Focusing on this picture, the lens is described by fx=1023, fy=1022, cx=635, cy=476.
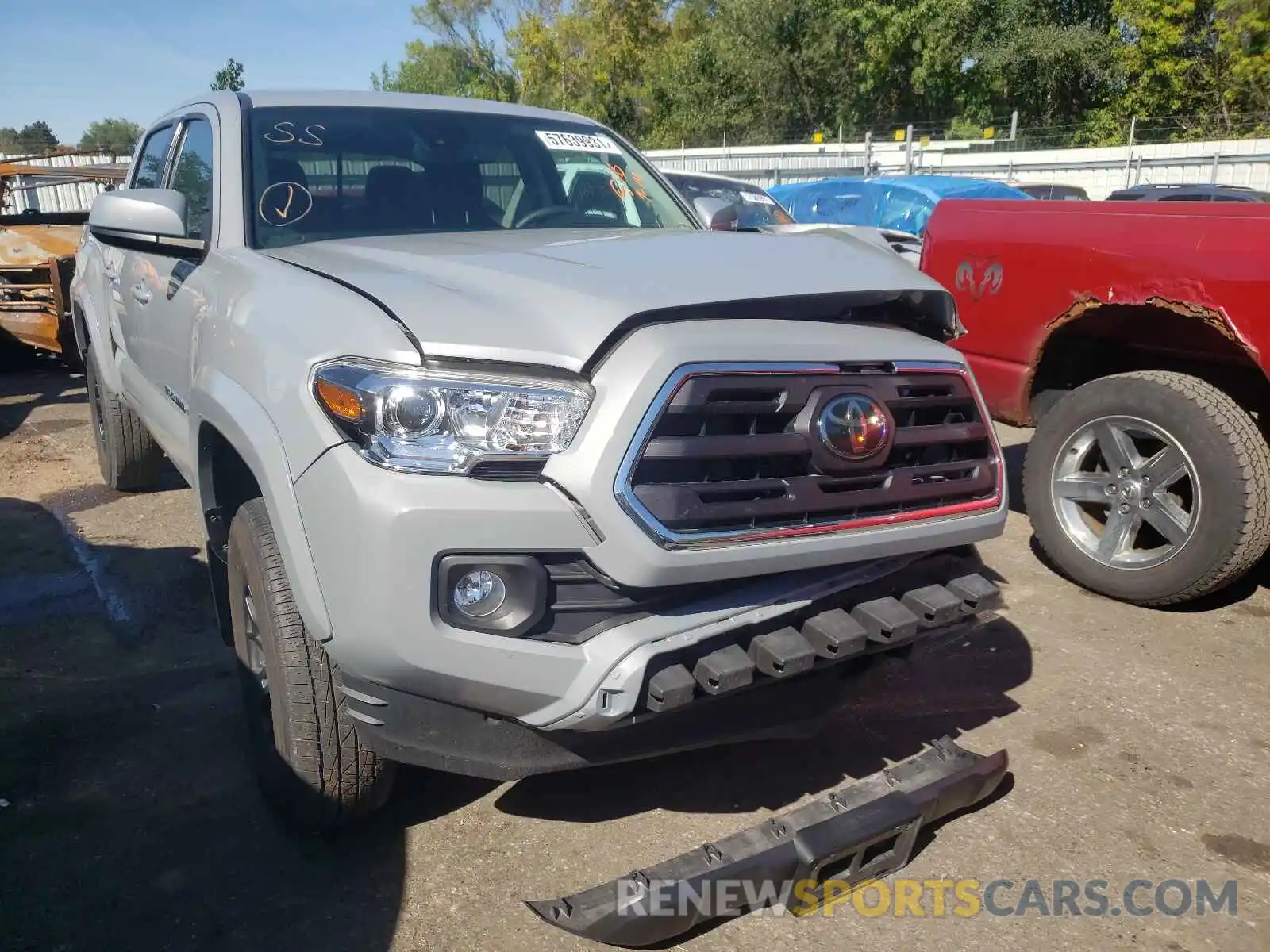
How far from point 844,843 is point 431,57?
236 feet

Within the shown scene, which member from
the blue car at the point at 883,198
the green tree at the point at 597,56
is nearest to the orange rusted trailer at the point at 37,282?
the blue car at the point at 883,198

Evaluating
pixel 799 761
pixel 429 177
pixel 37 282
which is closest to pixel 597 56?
pixel 37 282

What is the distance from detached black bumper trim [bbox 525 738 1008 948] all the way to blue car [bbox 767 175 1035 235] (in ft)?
40.9

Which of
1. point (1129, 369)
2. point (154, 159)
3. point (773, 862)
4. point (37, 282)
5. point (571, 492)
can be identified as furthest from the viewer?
point (37, 282)

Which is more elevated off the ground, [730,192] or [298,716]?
[730,192]

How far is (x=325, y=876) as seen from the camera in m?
2.50

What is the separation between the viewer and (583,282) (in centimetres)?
229

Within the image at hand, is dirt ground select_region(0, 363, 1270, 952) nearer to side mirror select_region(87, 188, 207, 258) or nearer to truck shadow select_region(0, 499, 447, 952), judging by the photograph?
truck shadow select_region(0, 499, 447, 952)

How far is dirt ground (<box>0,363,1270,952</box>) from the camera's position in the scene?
7.68 feet

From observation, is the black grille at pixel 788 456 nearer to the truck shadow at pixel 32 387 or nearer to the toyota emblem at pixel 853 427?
the toyota emblem at pixel 853 427

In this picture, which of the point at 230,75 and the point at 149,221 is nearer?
the point at 149,221

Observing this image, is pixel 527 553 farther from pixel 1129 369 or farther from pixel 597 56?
pixel 597 56

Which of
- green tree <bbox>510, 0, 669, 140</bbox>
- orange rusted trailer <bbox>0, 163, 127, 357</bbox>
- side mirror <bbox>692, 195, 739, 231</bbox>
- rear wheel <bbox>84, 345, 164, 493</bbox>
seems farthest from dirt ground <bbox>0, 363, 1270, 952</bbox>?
green tree <bbox>510, 0, 669, 140</bbox>

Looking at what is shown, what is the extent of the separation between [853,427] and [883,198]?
44.7 feet
